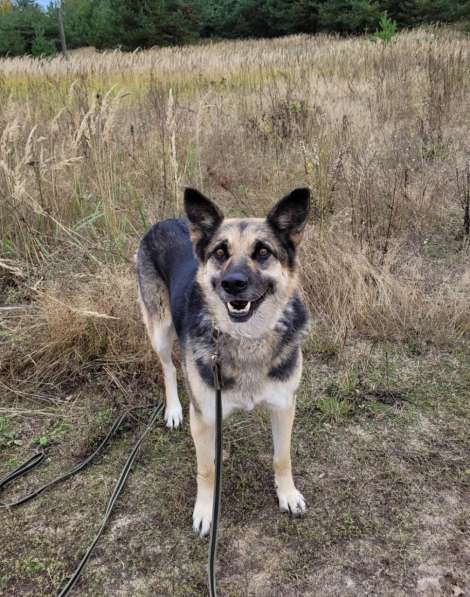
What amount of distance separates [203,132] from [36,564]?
5.05m

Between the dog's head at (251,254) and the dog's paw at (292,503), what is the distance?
0.86m

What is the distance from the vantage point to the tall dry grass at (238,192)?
3.49 metres

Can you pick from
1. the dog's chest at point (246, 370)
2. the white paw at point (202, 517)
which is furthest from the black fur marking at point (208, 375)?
the white paw at point (202, 517)

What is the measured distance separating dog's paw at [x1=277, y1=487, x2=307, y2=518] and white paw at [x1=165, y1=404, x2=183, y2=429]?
0.83 metres

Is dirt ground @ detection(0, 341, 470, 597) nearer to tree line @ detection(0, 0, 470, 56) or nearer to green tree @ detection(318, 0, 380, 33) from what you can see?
tree line @ detection(0, 0, 470, 56)

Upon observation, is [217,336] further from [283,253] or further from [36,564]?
[36,564]

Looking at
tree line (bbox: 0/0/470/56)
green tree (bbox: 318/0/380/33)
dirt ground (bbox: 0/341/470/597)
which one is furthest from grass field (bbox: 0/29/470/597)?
green tree (bbox: 318/0/380/33)

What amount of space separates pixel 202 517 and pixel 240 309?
109cm

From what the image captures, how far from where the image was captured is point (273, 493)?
99.3 inches

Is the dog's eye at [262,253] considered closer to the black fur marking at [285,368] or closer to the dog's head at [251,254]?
the dog's head at [251,254]

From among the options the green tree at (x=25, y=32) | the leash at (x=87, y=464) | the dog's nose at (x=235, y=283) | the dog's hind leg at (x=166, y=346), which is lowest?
the leash at (x=87, y=464)

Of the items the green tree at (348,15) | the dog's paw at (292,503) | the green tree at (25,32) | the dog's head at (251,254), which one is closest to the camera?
the dog's head at (251,254)

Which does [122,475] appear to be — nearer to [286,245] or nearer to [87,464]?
[87,464]

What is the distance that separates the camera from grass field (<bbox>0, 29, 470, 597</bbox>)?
2203 mm
